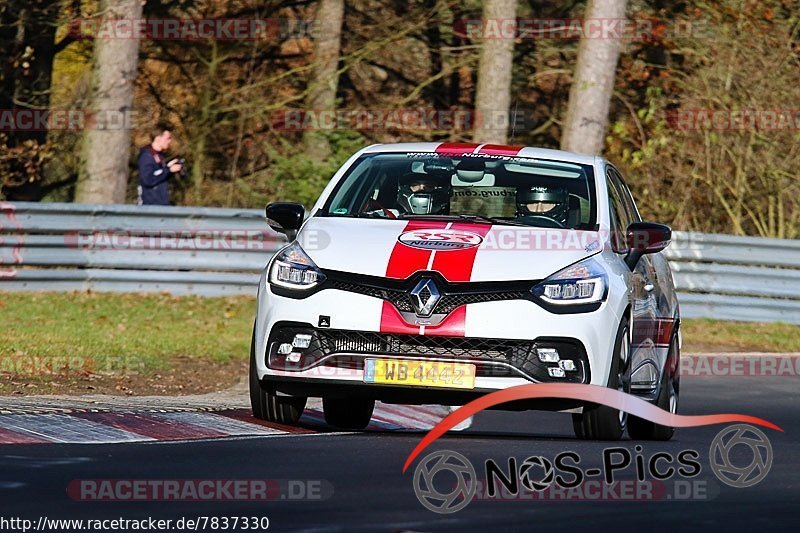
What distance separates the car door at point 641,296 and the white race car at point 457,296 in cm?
3

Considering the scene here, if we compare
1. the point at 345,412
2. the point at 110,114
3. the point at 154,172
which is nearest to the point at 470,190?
the point at 345,412

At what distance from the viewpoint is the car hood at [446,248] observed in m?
8.75

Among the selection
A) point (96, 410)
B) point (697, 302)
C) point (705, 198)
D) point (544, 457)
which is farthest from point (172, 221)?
point (544, 457)

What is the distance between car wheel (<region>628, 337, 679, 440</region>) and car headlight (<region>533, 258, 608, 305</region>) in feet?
4.40

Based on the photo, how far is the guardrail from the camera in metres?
19.4

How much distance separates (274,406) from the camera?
31.3 feet

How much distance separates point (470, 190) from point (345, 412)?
155 centimetres

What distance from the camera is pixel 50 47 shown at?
2520cm

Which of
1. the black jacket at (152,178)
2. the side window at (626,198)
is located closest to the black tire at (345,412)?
the side window at (626,198)

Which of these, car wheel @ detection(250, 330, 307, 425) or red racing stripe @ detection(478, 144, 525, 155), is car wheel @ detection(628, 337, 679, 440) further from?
car wheel @ detection(250, 330, 307, 425)

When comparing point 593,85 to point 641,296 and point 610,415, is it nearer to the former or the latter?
point 641,296

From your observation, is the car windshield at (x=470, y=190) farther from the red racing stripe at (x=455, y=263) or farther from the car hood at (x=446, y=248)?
the red racing stripe at (x=455, y=263)

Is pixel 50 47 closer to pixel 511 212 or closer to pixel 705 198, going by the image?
pixel 705 198

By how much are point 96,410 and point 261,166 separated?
65.7 feet
